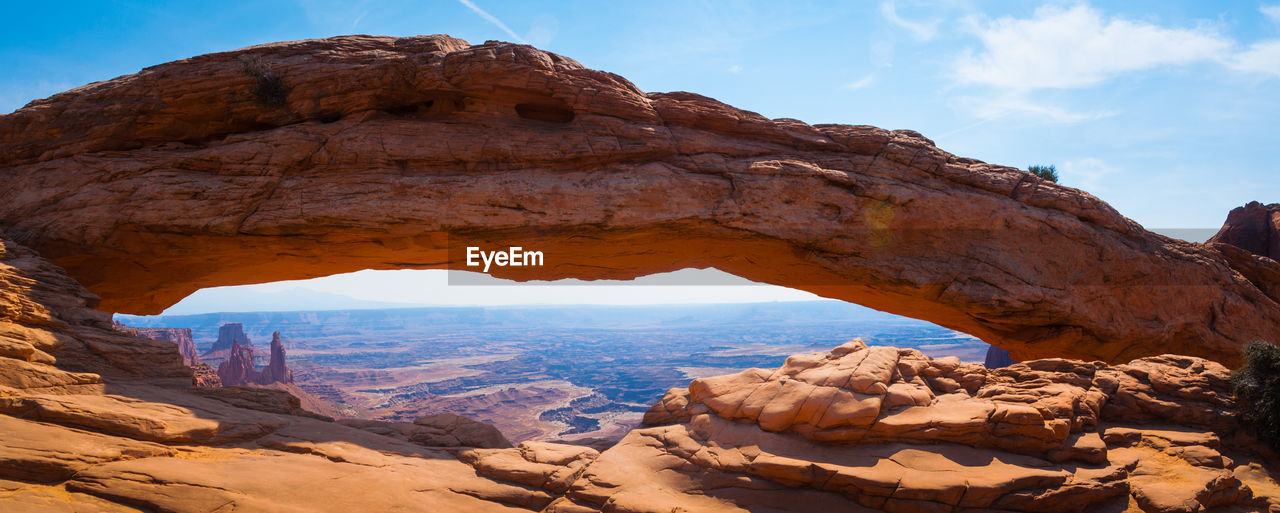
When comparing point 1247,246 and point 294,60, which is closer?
point 294,60

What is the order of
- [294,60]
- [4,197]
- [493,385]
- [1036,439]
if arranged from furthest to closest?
[493,385], [294,60], [4,197], [1036,439]

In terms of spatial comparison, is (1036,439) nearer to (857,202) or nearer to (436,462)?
(857,202)

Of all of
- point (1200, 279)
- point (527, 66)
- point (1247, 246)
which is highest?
point (527, 66)

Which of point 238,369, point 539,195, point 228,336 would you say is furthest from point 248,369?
point 539,195

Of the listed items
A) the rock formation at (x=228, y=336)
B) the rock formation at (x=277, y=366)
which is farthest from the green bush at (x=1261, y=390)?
the rock formation at (x=228, y=336)

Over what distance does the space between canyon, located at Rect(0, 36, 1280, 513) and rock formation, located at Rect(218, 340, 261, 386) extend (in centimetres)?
7891

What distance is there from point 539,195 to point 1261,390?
18320 millimetres

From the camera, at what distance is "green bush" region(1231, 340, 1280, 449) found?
12.5 metres

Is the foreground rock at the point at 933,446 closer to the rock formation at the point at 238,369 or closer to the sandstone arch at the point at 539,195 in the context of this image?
the sandstone arch at the point at 539,195

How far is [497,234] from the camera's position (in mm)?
16703

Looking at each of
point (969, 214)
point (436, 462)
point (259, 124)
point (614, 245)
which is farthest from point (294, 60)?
point (969, 214)

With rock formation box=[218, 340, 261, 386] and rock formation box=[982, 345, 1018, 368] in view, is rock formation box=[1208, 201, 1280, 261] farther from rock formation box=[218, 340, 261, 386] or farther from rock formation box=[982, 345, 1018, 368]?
rock formation box=[218, 340, 261, 386]

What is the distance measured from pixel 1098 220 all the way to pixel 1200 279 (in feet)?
12.9

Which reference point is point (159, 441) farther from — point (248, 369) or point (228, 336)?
point (228, 336)
